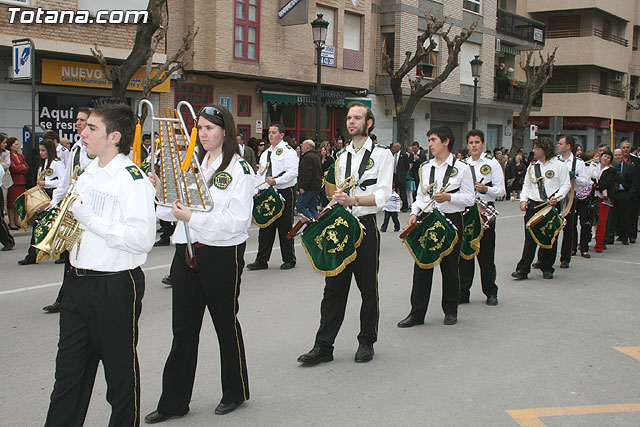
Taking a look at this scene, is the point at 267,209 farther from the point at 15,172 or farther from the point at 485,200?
the point at 15,172

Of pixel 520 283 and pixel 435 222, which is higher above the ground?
pixel 435 222

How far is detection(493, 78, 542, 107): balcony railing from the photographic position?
36469 millimetres

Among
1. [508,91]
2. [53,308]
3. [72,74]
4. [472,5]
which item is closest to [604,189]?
[53,308]

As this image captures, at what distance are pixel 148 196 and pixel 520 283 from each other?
6.75m

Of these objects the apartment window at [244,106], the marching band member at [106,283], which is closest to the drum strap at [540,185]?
the marching band member at [106,283]

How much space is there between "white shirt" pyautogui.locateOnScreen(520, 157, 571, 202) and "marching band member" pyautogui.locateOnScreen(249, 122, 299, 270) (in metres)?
3.35

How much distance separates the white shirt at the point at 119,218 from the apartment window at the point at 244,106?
20533 mm

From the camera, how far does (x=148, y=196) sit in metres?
3.53

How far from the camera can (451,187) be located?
6957mm

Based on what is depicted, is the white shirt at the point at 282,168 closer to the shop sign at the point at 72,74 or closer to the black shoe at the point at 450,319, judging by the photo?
the black shoe at the point at 450,319

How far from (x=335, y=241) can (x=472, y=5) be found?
31.5m

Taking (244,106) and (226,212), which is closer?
(226,212)

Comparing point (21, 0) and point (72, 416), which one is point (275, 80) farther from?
point (72, 416)

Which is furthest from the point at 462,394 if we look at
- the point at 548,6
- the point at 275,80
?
the point at 548,6
